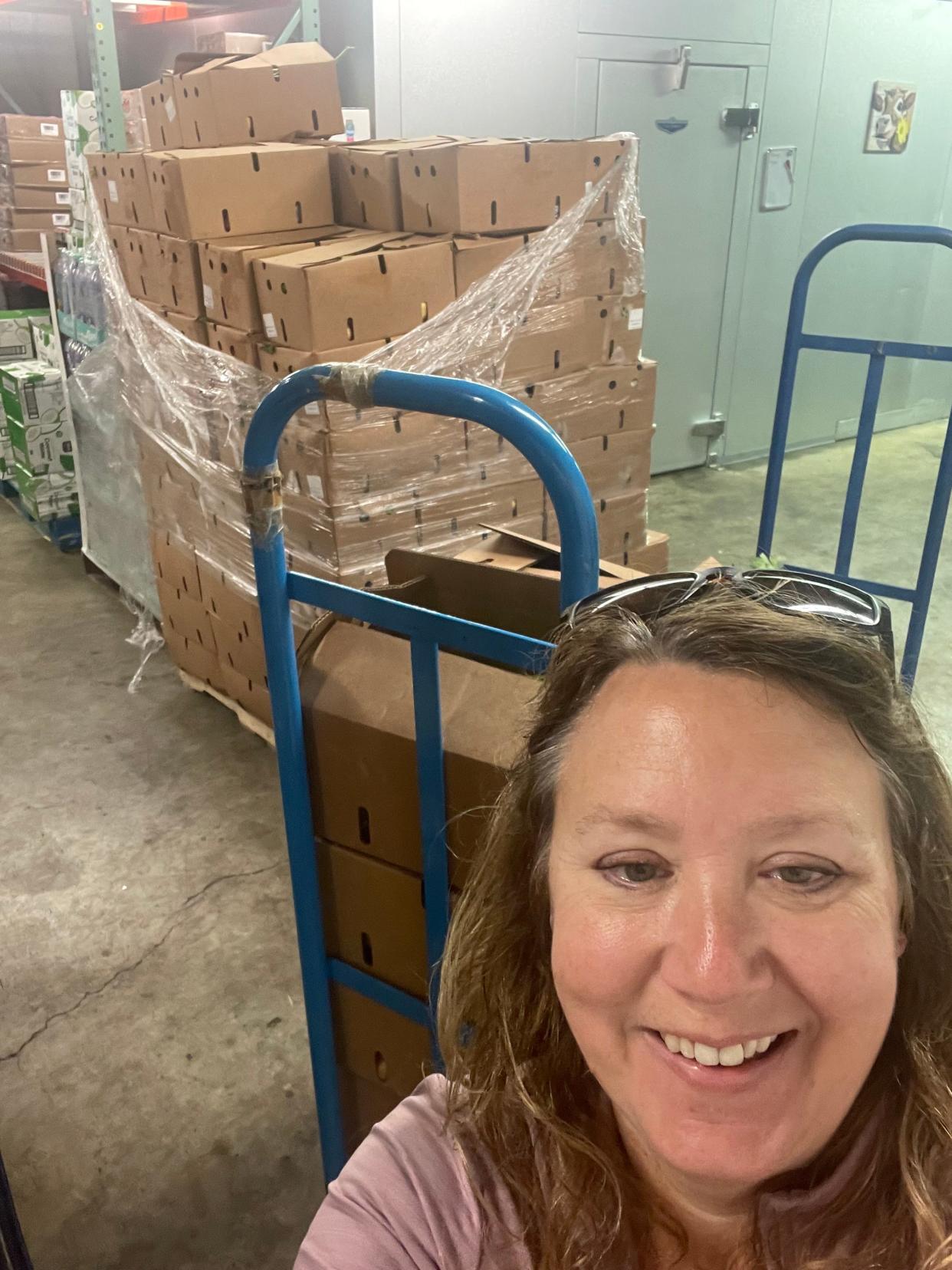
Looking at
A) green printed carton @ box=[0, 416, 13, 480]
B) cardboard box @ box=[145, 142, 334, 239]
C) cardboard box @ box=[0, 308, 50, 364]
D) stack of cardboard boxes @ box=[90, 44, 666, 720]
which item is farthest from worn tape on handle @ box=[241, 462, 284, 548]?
green printed carton @ box=[0, 416, 13, 480]

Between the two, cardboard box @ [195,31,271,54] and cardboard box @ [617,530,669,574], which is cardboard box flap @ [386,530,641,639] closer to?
cardboard box @ [617,530,669,574]

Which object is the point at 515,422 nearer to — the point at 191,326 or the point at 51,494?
the point at 191,326

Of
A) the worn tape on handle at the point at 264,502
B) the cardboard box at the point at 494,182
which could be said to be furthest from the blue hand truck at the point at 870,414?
the worn tape on handle at the point at 264,502

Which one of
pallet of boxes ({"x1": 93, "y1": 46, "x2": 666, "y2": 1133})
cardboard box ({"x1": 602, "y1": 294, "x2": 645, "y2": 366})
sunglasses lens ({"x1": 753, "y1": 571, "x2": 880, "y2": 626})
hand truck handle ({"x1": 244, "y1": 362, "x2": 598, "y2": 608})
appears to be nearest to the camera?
sunglasses lens ({"x1": 753, "y1": 571, "x2": 880, "y2": 626})

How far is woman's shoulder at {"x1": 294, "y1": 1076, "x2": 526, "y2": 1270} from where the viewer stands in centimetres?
81

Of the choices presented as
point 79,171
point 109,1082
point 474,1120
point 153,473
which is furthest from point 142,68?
point 474,1120

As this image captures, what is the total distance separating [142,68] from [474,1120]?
7245 millimetres

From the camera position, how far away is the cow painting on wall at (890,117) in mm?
5406

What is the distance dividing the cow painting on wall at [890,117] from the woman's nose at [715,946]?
5.90 metres

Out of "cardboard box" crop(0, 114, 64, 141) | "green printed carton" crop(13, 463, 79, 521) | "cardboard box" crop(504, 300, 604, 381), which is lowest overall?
"green printed carton" crop(13, 463, 79, 521)

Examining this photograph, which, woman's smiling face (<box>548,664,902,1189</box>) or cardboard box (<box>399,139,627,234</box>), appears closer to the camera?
woman's smiling face (<box>548,664,902,1189</box>)

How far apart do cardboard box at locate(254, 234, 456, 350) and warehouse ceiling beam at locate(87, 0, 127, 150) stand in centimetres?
158

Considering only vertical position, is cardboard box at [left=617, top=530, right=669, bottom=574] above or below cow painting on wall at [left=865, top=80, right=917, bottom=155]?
below

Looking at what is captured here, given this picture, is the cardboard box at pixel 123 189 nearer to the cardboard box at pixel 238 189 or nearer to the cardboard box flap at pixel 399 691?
the cardboard box at pixel 238 189
